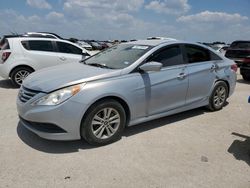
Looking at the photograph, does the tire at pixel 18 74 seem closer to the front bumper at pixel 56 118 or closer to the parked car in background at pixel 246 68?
the front bumper at pixel 56 118

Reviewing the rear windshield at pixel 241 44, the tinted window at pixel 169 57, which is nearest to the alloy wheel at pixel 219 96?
the tinted window at pixel 169 57

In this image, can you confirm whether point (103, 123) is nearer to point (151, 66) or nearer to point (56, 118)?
point (56, 118)

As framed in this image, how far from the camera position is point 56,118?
3.58 m

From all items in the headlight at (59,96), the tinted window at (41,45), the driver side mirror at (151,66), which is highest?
the tinted window at (41,45)

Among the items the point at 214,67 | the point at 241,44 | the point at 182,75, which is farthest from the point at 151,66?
the point at 241,44

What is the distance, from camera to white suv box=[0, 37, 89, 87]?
25.7ft

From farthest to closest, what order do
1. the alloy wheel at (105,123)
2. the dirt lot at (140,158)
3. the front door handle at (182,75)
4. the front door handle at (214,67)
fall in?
the front door handle at (214,67) < the front door handle at (182,75) < the alloy wheel at (105,123) < the dirt lot at (140,158)

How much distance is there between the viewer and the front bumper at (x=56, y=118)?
3567 millimetres

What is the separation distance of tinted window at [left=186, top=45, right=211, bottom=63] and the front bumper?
103 inches

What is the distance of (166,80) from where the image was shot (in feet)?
15.0

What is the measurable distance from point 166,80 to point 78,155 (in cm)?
197

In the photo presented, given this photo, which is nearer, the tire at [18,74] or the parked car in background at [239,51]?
the tire at [18,74]

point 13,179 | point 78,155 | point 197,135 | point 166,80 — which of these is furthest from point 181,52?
point 13,179

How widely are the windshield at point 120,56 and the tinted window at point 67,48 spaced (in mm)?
3813
